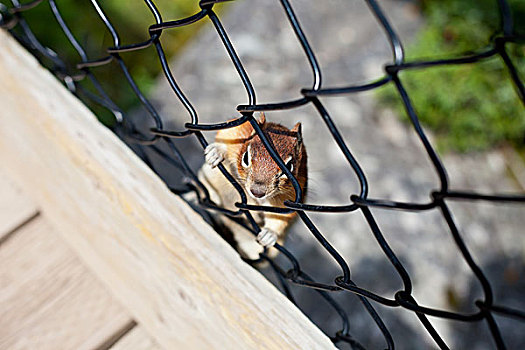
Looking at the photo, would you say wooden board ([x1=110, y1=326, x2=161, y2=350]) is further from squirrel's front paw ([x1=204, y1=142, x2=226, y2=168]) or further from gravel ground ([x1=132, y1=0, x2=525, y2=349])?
gravel ground ([x1=132, y1=0, x2=525, y2=349])

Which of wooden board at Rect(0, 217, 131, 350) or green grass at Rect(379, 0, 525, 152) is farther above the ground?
green grass at Rect(379, 0, 525, 152)

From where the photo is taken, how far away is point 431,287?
2068mm

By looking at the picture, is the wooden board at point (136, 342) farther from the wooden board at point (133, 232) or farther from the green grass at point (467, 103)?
the green grass at point (467, 103)

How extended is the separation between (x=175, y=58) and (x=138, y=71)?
0.20 meters

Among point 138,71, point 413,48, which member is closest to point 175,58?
point 138,71

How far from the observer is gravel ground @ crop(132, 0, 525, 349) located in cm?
197

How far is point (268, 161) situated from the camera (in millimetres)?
716

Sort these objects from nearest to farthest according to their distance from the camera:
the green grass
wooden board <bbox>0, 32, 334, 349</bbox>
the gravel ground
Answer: wooden board <bbox>0, 32, 334, 349</bbox> → the gravel ground → the green grass

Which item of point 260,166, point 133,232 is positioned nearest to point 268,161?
point 260,166

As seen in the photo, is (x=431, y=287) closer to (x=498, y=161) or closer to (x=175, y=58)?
(x=498, y=161)

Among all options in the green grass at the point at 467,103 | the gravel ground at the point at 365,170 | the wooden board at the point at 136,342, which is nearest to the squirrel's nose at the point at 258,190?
the wooden board at the point at 136,342

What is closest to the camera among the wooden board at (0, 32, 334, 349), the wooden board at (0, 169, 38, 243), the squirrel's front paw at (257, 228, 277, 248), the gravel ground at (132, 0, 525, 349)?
the wooden board at (0, 32, 334, 349)

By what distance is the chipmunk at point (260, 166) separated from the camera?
698mm

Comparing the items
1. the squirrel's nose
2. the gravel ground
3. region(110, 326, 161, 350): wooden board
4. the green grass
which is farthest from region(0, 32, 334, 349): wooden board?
the green grass
